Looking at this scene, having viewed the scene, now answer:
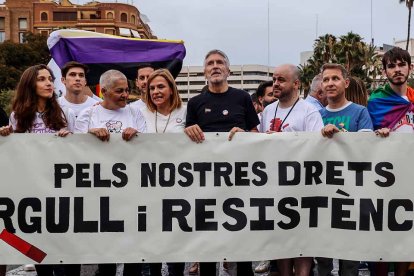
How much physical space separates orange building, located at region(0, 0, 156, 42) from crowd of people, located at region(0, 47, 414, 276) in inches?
3637

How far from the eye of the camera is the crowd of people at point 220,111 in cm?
449

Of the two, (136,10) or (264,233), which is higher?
(136,10)

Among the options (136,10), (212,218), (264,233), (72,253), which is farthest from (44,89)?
(136,10)

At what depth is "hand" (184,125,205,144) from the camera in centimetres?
430

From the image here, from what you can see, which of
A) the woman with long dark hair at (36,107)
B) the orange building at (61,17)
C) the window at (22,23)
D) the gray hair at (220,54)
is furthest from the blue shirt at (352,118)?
the window at (22,23)

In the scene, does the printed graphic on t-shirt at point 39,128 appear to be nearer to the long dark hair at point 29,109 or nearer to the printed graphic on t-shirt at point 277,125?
the long dark hair at point 29,109

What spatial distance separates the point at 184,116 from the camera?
4.74 meters

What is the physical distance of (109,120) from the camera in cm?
464

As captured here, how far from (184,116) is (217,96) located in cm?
32

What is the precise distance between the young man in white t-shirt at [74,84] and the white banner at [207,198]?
1.61 m

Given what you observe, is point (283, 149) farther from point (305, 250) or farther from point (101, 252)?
point (101, 252)

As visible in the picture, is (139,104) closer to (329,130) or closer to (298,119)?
(298,119)

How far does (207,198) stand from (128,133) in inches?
30.4

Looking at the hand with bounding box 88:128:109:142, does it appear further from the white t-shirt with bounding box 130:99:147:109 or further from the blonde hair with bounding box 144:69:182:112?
the white t-shirt with bounding box 130:99:147:109
